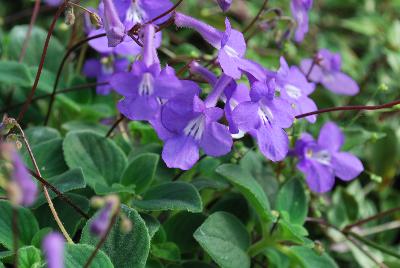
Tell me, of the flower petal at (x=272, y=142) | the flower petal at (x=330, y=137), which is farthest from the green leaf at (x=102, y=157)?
the flower petal at (x=330, y=137)

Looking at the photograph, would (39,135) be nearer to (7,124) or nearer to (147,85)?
(7,124)

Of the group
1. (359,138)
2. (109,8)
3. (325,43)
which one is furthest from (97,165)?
(325,43)

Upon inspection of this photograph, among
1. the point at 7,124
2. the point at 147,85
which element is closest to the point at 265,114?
the point at 147,85

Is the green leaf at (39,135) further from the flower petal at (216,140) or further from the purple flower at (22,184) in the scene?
the purple flower at (22,184)

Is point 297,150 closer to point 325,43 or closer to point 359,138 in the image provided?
point 359,138

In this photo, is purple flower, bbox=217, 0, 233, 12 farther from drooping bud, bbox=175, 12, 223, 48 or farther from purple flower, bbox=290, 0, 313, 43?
purple flower, bbox=290, 0, 313, 43

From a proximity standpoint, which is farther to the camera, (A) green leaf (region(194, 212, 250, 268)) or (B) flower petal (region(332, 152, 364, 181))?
(B) flower petal (region(332, 152, 364, 181))

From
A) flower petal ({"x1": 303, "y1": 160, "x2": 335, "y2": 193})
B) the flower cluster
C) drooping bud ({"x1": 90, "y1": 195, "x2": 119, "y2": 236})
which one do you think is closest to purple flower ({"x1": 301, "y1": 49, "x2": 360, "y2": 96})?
flower petal ({"x1": 303, "y1": 160, "x2": 335, "y2": 193})
